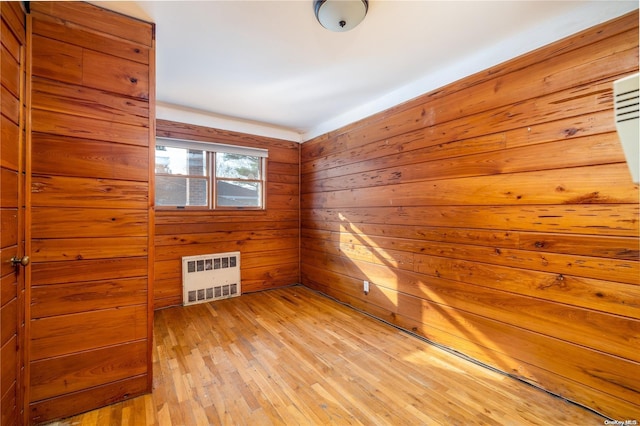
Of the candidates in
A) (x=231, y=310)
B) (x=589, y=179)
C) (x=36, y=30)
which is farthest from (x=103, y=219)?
(x=589, y=179)

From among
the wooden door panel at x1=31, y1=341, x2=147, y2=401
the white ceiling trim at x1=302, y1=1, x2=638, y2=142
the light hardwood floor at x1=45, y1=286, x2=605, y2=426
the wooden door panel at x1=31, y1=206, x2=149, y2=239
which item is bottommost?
the light hardwood floor at x1=45, y1=286, x2=605, y2=426

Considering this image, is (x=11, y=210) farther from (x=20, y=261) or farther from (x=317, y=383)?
(x=317, y=383)

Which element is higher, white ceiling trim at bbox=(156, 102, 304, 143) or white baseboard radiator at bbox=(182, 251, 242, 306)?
white ceiling trim at bbox=(156, 102, 304, 143)

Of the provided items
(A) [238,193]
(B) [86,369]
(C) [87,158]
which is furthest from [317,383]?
(A) [238,193]

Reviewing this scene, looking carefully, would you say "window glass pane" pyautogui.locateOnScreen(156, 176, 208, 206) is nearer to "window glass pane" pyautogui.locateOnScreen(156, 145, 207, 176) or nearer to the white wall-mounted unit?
"window glass pane" pyautogui.locateOnScreen(156, 145, 207, 176)

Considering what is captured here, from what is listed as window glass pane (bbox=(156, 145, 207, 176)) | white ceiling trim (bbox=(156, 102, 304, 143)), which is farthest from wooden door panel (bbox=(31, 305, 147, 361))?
white ceiling trim (bbox=(156, 102, 304, 143))

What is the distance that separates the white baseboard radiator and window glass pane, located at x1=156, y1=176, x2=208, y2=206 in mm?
682

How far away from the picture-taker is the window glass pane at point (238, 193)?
349 cm

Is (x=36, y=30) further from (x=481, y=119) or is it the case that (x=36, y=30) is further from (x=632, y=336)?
(x=632, y=336)

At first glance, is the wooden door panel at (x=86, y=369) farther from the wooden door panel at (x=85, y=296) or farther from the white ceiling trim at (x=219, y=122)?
the white ceiling trim at (x=219, y=122)

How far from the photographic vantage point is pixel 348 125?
10.5 ft

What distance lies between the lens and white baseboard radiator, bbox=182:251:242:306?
320 cm

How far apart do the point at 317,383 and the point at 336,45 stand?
92.9 inches

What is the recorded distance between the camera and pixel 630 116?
2.62 ft
